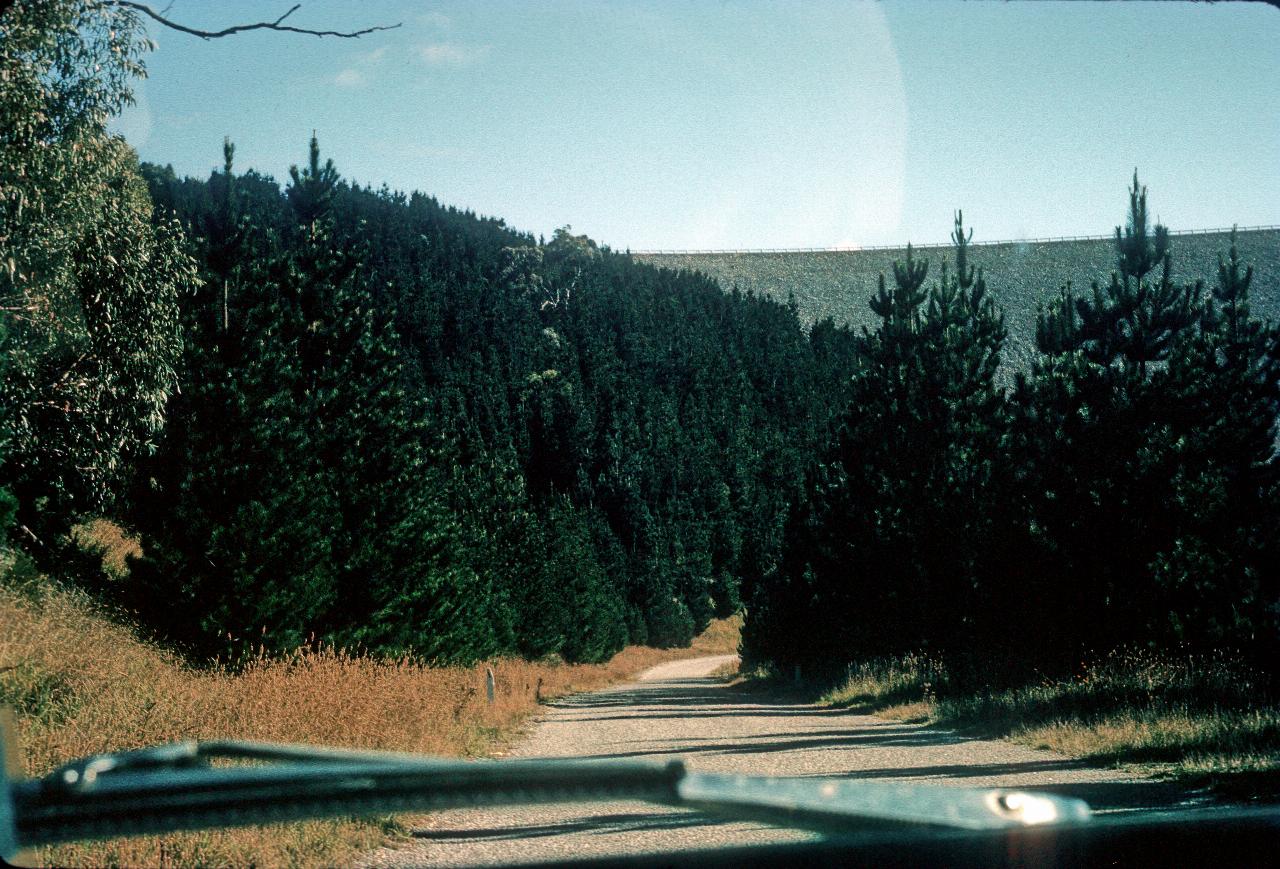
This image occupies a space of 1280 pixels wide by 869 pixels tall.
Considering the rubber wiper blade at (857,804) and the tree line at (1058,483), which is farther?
the tree line at (1058,483)

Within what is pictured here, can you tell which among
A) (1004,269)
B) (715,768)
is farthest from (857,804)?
(1004,269)

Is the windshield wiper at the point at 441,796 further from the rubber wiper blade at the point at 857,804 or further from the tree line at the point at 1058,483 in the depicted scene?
the tree line at the point at 1058,483

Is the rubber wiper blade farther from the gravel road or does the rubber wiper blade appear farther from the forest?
the forest

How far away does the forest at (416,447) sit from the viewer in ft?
58.8

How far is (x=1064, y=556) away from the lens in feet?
63.5

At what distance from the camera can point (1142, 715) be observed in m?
13.8

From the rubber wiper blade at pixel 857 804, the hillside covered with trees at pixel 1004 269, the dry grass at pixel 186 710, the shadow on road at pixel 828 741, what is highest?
the hillside covered with trees at pixel 1004 269

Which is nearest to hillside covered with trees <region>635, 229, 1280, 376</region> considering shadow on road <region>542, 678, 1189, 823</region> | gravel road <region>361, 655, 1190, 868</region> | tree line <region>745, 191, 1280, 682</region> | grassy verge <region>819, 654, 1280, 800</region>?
tree line <region>745, 191, 1280, 682</region>

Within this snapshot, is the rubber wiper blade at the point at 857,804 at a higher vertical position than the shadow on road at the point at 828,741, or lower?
higher

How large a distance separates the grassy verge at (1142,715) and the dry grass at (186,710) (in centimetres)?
730

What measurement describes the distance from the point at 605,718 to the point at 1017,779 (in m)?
11.6

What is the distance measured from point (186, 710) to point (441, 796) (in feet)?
29.6

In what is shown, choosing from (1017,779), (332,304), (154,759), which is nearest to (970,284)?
(332,304)

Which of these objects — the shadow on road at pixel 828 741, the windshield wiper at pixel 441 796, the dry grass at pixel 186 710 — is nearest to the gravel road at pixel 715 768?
the shadow on road at pixel 828 741
